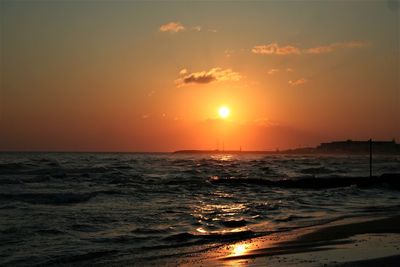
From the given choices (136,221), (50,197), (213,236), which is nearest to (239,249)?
(213,236)

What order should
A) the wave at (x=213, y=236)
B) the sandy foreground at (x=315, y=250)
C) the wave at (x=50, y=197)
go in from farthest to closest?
the wave at (x=50, y=197), the wave at (x=213, y=236), the sandy foreground at (x=315, y=250)

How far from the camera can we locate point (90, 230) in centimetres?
1387

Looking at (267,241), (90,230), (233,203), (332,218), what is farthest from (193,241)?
(233,203)

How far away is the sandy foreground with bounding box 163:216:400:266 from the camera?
29.1 feet

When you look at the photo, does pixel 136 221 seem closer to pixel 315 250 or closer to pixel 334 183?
pixel 315 250

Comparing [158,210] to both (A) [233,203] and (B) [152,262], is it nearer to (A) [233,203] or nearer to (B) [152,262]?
(A) [233,203]

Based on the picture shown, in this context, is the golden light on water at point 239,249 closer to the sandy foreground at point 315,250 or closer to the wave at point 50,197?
the sandy foreground at point 315,250

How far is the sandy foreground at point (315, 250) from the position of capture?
8867 millimetres

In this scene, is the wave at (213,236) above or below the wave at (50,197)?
above

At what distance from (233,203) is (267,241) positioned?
1087cm

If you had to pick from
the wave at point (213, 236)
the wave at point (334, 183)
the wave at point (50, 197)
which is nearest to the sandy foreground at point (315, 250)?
the wave at point (213, 236)

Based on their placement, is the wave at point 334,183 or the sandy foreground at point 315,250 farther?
the wave at point 334,183

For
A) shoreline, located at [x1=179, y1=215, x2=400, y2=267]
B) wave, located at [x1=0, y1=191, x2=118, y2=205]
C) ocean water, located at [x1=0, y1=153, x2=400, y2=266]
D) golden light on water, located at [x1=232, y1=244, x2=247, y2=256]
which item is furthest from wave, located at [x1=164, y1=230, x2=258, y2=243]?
wave, located at [x1=0, y1=191, x2=118, y2=205]

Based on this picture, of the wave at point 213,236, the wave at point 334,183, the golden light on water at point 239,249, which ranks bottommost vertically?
the wave at point 334,183
